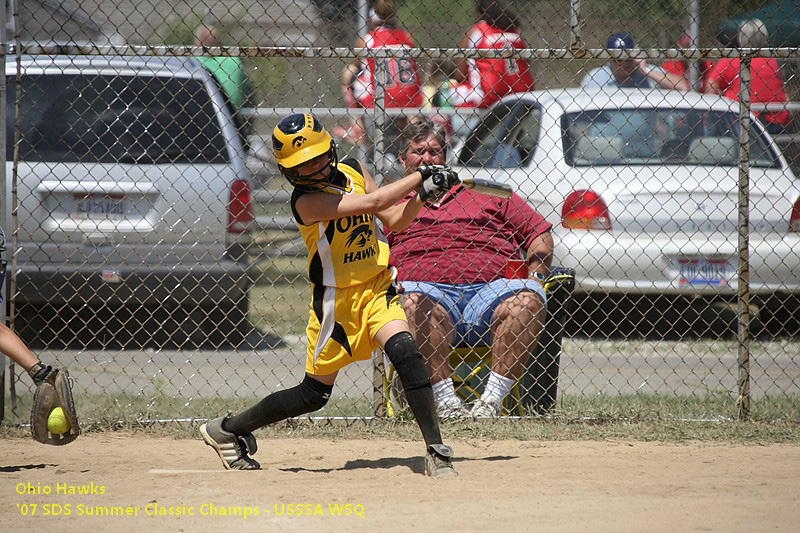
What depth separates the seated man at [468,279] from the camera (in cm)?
493

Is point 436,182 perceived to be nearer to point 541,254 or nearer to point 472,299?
point 472,299

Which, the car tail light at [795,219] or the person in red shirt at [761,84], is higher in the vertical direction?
the person in red shirt at [761,84]

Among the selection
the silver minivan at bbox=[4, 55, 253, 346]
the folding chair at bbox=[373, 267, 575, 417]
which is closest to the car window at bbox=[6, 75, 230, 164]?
the silver minivan at bbox=[4, 55, 253, 346]

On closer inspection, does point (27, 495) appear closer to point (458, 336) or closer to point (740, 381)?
point (458, 336)

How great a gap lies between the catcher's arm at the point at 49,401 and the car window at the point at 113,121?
2570 mm

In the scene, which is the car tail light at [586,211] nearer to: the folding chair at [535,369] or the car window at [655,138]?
the car window at [655,138]

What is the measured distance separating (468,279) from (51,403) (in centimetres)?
232

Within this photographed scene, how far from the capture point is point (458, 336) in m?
5.07

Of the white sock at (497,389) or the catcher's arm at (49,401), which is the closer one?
the catcher's arm at (49,401)

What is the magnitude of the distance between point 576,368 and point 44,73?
174 inches

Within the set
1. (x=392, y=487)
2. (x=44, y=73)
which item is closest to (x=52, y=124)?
(x=44, y=73)

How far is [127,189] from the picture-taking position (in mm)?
6449

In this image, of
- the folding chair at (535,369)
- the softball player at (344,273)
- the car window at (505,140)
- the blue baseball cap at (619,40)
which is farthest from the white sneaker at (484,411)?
the car window at (505,140)

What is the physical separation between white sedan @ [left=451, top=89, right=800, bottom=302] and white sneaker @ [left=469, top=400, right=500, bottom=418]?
1929mm
